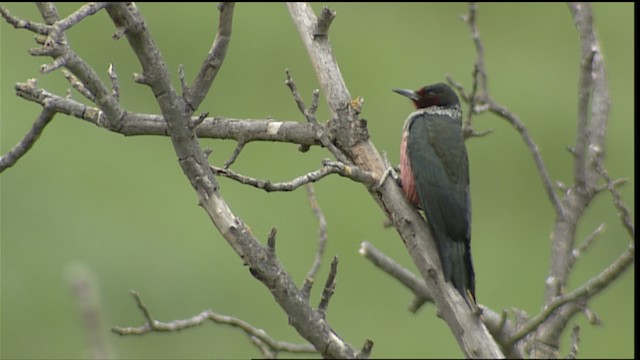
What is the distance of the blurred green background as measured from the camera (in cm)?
1122

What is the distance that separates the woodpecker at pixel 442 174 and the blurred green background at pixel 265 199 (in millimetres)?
5066

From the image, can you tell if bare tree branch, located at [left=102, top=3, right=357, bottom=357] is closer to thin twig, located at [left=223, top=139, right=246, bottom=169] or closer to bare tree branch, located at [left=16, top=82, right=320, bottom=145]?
thin twig, located at [left=223, top=139, right=246, bottom=169]

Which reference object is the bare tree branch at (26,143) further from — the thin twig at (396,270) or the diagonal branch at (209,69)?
the thin twig at (396,270)

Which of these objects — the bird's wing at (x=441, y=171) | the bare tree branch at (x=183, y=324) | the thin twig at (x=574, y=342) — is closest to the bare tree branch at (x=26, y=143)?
the bare tree branch at (x=183, y=324)

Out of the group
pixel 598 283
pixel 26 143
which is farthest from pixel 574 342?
pixel 26 143

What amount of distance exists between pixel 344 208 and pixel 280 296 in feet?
30.8

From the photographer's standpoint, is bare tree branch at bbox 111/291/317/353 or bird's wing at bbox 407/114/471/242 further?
bird's wing at bbox 407/114/471/242

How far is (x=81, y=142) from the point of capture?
532 inches

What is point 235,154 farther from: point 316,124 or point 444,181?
point 444,181

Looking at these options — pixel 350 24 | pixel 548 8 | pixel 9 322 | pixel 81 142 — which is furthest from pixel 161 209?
pixel 548 8

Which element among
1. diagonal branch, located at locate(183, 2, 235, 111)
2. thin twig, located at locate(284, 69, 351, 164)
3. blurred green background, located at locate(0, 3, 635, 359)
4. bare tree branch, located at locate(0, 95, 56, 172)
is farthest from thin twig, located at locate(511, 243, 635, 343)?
blurred green background, located at locate(0, 3, 635, 359)

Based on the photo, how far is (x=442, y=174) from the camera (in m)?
4.75

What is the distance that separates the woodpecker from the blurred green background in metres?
5.07

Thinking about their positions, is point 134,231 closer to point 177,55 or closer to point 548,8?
point 177,55
